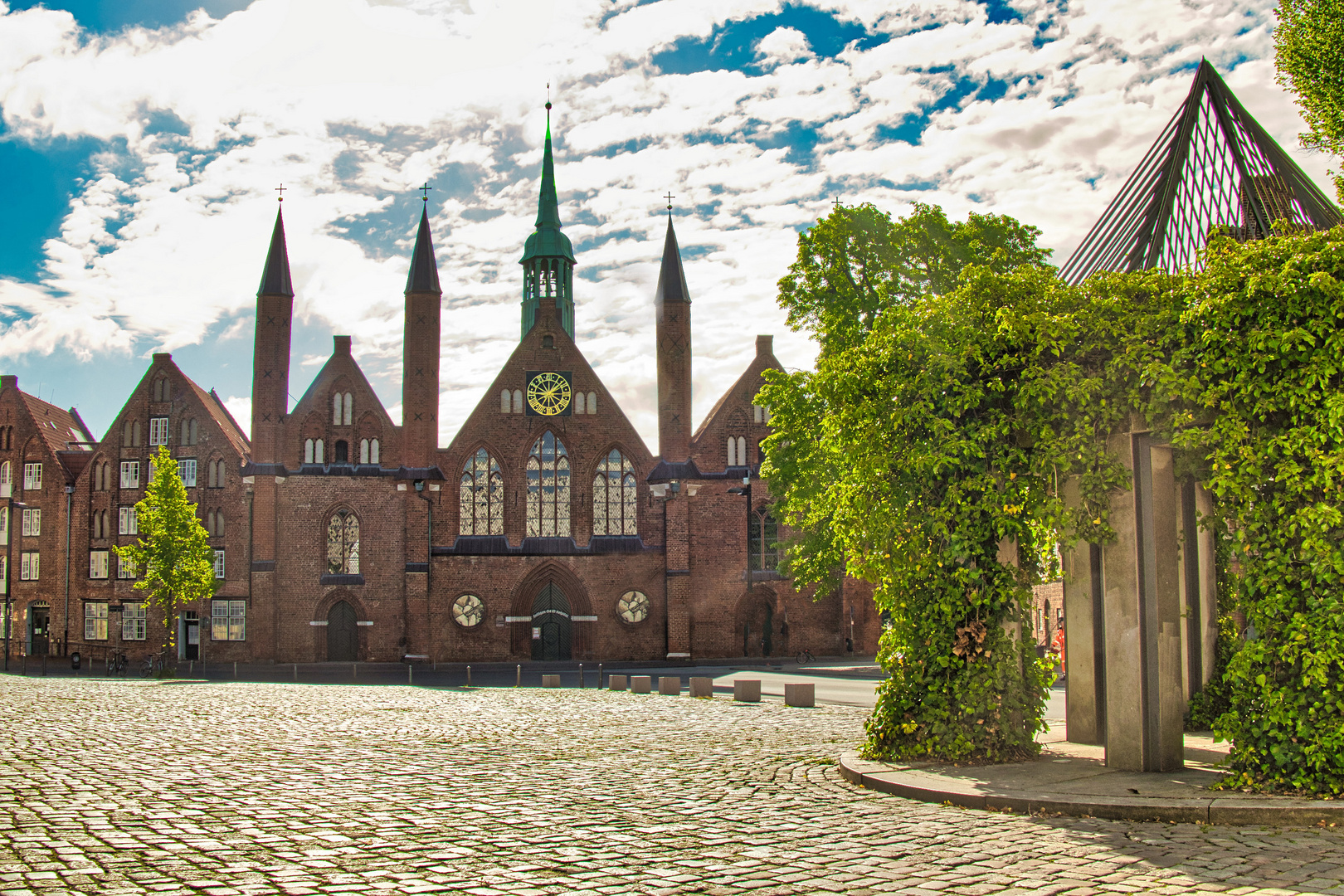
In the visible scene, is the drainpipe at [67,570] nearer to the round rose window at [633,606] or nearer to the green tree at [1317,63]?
the round rose window at [633,606]

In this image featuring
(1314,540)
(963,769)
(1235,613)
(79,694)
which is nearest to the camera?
(1314,540)

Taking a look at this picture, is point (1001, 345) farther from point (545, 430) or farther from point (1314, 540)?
point (545, 430)

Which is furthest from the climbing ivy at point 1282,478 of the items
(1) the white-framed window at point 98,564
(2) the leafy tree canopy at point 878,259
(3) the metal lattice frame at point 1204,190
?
(1) the white-framed window at point 98,564

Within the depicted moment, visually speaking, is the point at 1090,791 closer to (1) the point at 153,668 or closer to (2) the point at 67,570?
(1) the point at 153,668

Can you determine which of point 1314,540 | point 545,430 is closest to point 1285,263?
Result: point 1314,540

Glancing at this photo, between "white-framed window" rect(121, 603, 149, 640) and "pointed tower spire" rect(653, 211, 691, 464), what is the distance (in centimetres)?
2476

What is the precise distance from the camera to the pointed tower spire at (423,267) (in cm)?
4381

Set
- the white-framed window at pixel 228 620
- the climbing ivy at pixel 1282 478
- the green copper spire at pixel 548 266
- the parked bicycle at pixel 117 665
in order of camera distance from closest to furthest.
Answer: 1. the climbing ivy at pixel 1282 478
2. the parked bicycle at pixel 117 665
3. the white-framed window at pixel 228 620
4. the green copper spire at pixel 548 266

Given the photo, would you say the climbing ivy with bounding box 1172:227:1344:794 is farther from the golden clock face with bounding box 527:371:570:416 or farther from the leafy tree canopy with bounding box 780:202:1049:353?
the golden clock face with bounding box 527:371:570:416

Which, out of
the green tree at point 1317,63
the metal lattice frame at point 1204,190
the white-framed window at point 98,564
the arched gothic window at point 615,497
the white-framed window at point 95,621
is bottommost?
the white-framed window at point 95,621

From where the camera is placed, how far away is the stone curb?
780 centimetres

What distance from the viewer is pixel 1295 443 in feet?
27.7

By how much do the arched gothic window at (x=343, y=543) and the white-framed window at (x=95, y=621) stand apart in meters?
12.4

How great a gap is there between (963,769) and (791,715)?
26.3 feet
